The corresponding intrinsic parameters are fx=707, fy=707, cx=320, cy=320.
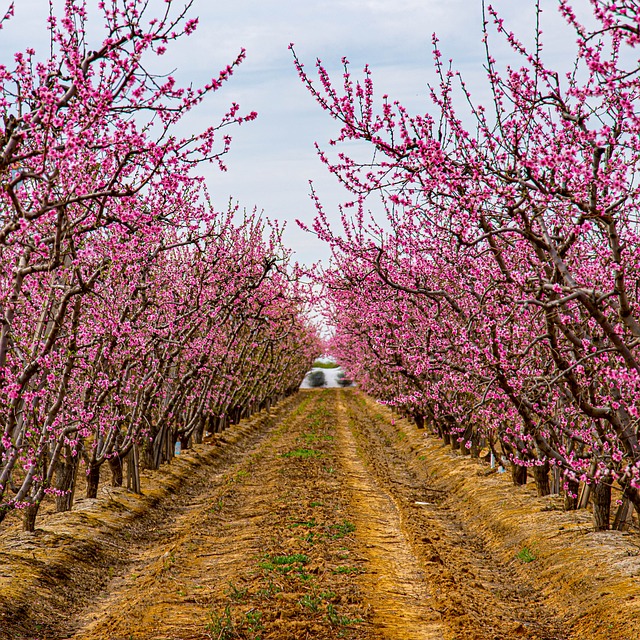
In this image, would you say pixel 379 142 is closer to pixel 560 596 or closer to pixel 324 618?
pixel 324 618

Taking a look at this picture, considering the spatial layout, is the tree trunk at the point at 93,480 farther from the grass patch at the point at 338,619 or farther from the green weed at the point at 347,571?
the grass patch at the point at 338,619

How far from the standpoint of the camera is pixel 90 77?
7.23 metres

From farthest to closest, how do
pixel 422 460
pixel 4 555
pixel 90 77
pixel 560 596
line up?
pixel 422 460 < pixel 4 555 < pixel 560 596 < pixel 90 77

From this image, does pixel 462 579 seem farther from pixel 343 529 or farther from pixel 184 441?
pixel 184 441

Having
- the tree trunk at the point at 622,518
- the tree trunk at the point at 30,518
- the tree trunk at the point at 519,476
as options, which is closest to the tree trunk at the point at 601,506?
the tree trunk at the point at 622,518

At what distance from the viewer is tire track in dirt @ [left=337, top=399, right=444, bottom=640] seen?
817cm

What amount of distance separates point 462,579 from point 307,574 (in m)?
2.31

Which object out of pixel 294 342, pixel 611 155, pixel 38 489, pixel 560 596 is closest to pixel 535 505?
pixel 560 596

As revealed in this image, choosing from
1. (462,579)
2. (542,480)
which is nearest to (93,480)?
(462,579)

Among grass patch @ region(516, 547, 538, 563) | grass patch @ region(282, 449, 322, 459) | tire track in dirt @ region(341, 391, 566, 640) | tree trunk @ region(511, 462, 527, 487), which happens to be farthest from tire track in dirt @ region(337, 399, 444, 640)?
grass patch @ region(282, 449, 322, 459)

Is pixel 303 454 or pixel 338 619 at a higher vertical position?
pixel 303 454

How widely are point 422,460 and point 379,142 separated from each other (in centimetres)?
1622

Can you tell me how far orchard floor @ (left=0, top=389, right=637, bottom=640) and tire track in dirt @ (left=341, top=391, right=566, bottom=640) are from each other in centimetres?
3

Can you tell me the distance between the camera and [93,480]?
48.8 ft
